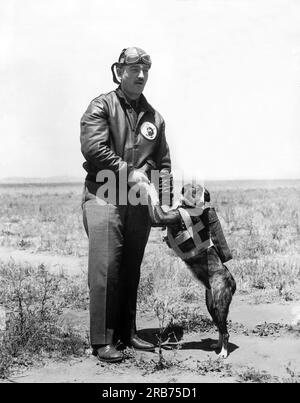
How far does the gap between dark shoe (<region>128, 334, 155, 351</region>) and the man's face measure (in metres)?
2.23

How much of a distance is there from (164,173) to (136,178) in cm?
53

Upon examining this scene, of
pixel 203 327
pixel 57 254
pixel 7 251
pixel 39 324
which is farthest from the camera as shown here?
pixel 7 251

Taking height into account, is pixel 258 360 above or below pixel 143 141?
below

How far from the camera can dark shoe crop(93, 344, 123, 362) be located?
476 cm

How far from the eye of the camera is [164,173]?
5.21m

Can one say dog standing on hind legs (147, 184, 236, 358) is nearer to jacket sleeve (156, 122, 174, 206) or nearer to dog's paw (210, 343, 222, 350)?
dog's paw (210, 343, 222, 350)

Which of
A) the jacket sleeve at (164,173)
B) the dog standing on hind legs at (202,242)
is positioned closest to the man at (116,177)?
the jacket sleeve at (164,173)

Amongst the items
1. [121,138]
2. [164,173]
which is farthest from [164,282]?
[121,138]

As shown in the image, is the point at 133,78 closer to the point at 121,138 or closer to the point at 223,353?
the point at 121,138

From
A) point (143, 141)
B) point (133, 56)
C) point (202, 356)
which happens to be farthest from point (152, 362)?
point (133, 56)

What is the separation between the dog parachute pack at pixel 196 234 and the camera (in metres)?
4.82

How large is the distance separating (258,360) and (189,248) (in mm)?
1105
